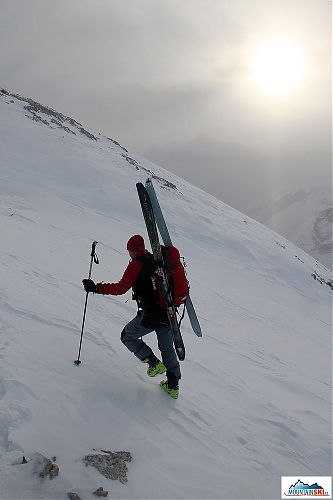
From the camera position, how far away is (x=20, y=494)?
137 inches

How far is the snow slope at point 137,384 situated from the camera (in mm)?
4277

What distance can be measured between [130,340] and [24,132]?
99.7 feet

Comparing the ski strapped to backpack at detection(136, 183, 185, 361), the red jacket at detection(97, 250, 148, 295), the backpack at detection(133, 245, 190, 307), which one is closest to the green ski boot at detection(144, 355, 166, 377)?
the ski strapped to backpack at detection(136, 183, 185, 361)

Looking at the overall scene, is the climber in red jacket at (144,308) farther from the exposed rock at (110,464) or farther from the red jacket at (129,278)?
the exposed rock at (110,464)

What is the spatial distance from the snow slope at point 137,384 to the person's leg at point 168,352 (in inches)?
13.5

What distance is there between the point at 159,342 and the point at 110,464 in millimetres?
2007

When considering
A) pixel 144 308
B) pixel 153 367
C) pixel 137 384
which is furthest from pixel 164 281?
pixel 137 384

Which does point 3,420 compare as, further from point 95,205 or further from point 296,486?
point 95,205

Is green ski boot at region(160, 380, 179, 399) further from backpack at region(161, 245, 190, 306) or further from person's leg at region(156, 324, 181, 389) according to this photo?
backpack at region(161, 245, 190, 306)

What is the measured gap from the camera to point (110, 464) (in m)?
4.11

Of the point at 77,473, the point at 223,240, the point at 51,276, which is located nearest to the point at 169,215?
the point at 223,240

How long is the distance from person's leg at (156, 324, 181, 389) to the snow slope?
34 centimetres

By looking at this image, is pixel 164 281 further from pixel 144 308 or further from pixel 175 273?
pixel 144 308

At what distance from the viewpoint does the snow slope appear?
4277 mm
